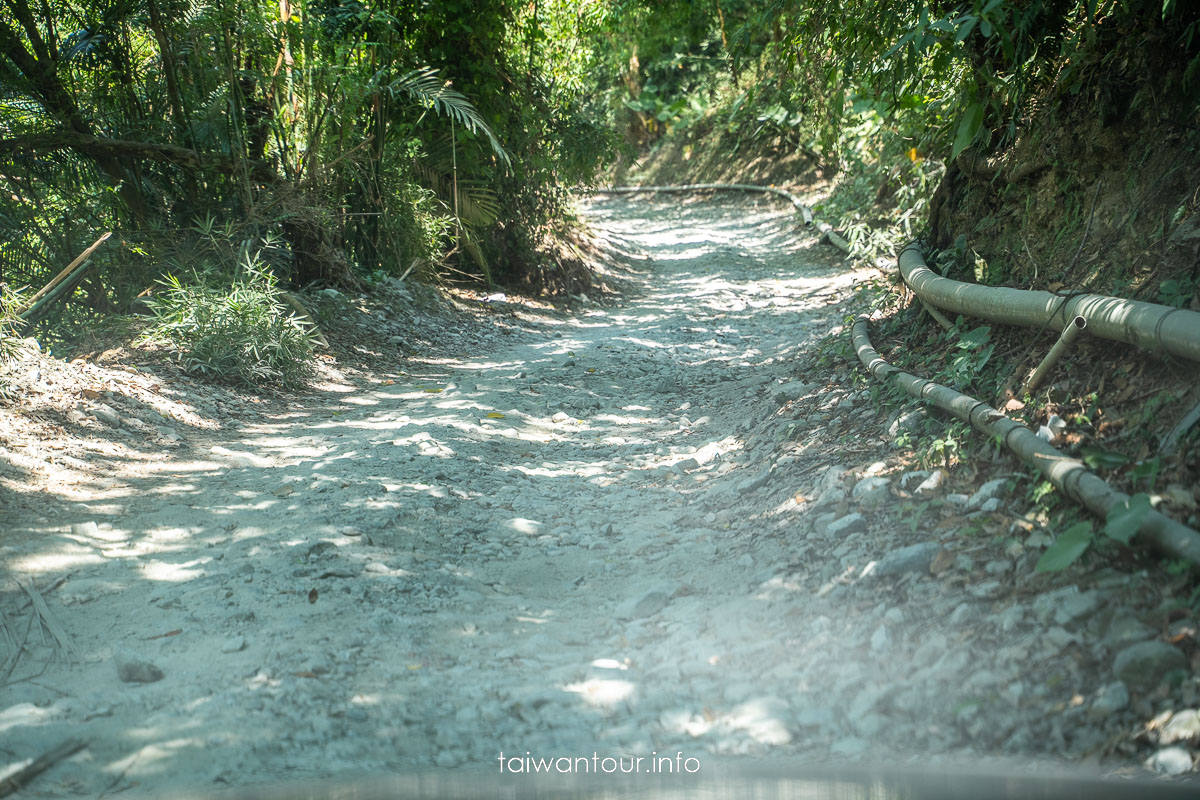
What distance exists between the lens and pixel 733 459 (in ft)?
15.0

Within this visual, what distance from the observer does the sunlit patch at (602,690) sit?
2.52 m

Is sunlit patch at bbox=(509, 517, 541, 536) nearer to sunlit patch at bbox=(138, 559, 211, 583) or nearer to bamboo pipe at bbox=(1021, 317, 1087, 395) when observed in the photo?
sunlit patch at bbox=(138, 559, 211, 583)

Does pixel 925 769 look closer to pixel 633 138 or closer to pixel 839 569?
pixel 839 569

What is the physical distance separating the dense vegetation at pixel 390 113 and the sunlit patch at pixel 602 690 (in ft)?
6.76

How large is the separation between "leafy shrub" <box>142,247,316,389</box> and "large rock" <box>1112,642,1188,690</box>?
503 cm

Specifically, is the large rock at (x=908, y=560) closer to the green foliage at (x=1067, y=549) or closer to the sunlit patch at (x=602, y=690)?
the green foliage at (x=1067, y=549)

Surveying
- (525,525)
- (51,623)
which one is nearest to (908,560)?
(525,525)

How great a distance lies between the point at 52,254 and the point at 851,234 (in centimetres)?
841

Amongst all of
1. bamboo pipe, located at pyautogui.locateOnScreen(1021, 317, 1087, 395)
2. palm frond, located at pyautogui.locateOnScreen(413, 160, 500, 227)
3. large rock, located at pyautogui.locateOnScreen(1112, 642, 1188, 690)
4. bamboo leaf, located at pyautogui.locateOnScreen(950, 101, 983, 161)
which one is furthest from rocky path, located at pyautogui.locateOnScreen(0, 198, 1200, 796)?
palm frond, located at pyautogui.locateOnScreen(413, 160, 500, 227)

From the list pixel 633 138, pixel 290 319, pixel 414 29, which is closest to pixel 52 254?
pixel 290 319

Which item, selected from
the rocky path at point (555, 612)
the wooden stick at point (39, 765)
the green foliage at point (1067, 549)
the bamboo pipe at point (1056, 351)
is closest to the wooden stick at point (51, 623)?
the rocky path at point (555, 612)

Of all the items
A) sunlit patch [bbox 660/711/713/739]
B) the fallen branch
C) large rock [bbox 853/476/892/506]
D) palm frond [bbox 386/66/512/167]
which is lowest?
sunlit patch [bbox 660/711/713/739]

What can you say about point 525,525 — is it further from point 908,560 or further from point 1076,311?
point 1076,311

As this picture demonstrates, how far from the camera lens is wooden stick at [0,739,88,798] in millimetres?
2137
